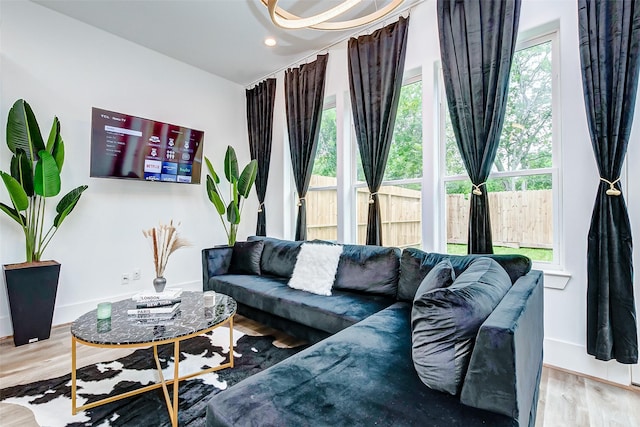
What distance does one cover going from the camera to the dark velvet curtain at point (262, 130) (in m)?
4.38

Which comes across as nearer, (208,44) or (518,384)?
(518,384)

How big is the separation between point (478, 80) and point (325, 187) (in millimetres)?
2018

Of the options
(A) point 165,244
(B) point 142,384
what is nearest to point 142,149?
(A) point 165,244

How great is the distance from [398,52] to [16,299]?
13.2ft

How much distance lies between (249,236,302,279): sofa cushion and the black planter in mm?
1843

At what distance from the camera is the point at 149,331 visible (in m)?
1.67

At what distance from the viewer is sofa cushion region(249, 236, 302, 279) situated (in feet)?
10.2

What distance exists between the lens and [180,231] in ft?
13.1

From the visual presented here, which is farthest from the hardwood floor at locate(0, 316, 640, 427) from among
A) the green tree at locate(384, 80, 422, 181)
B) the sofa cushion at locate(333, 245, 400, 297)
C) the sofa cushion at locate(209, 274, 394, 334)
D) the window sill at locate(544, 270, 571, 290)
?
the green tree at locate(384, 80, 422, 181)

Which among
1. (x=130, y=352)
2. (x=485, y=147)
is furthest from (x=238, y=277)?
(x=485, y=147)

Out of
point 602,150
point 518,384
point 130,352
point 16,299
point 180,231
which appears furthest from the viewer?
point 180,231

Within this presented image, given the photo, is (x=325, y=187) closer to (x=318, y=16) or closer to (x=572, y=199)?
(x=318, y=16)

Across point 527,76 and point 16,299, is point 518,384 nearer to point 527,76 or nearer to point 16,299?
point 527,76

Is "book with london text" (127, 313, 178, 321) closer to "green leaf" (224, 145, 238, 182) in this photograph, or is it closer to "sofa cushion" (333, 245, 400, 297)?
"sofa cushion" (333, 245, 400, 297)
